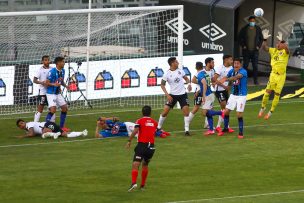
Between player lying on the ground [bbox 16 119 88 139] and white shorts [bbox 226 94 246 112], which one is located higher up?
white shorts [bbox 226 94 246 112]

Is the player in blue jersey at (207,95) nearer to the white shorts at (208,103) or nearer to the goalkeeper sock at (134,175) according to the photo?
the white shorts at (208,103)

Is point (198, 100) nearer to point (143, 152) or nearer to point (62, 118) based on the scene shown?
point (62, 118)

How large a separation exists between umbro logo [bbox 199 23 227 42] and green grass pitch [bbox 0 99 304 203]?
10.4 m

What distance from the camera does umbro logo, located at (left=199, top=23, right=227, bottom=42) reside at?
4241 centimetres

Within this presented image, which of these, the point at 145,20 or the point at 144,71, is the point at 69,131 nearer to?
the point at 144,71

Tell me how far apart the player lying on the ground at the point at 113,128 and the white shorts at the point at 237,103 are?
7.17 ft

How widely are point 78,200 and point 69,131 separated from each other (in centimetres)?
919

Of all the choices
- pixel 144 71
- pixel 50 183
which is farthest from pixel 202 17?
pixel 50 183

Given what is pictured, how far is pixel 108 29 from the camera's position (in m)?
37.4

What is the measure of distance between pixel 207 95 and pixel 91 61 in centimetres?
839

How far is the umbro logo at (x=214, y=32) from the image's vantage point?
42.4 m

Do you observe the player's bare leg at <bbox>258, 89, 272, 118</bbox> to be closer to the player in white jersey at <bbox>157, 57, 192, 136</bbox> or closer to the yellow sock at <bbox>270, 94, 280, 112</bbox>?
the yellow sock at <bbox>270, 94, 280, 112</bbox>

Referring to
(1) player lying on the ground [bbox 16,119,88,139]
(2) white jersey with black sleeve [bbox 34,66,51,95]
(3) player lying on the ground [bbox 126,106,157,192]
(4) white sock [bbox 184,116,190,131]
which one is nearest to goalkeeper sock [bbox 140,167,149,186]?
(3) player lying on the ground [bbox 126,106,157,192]

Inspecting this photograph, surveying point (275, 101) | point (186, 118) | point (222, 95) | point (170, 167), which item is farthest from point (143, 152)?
point (275, 101)
